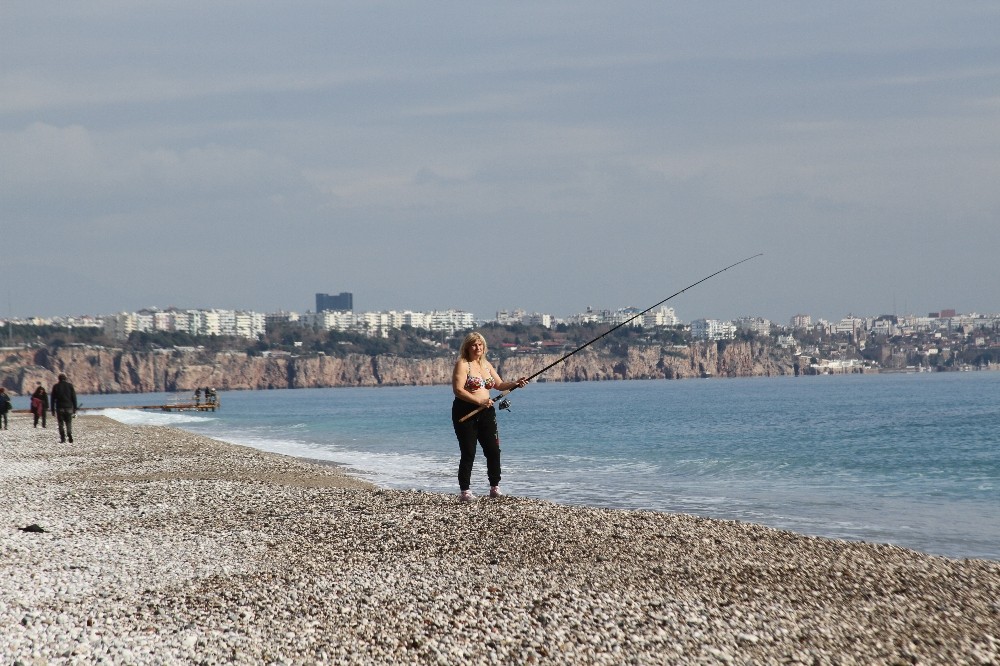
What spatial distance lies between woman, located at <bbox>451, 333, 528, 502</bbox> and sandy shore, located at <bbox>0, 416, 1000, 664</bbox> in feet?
2.34

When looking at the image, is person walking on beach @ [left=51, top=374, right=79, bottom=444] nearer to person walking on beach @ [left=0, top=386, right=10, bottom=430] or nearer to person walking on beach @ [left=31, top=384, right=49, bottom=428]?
person walking on beach @ [left=31, top=384, right=49, bottom=428]

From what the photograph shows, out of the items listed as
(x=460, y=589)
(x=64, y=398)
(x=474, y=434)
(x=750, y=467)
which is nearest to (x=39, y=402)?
(x=64, y=398)

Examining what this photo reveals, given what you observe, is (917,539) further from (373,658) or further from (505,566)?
(373,658)

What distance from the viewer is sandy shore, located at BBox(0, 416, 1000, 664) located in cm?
654

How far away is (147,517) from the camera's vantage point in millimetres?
12594

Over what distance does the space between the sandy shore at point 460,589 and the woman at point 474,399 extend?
0.71 meters

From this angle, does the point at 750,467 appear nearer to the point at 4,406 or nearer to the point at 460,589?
the point at 460,589

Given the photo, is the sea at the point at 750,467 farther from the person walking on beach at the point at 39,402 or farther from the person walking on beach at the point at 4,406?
the person walking on beach at the point at 4,406

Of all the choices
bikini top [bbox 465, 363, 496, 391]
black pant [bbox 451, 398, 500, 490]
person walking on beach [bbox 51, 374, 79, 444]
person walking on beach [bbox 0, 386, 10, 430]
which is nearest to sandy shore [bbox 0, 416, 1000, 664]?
black pant [bbox 451, 398, 500, 490]

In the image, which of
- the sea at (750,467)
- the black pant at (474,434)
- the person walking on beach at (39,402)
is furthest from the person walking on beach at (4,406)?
the black pant at (474,434)

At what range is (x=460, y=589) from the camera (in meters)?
8.09

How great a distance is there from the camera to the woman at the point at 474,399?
12609 mm

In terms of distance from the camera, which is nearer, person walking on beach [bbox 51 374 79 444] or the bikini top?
the bikini top

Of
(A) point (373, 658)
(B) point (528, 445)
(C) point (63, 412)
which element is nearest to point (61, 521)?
(A) point (373, 658)
